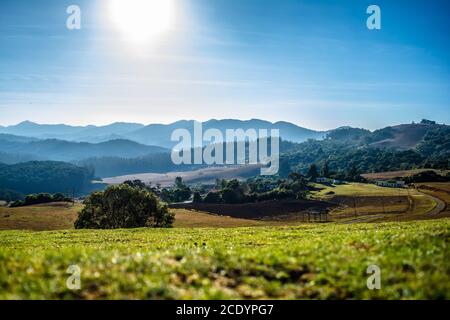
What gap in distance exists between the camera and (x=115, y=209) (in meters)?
75.6

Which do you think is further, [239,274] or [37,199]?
[37,199]

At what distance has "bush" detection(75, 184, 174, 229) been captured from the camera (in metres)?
75.6

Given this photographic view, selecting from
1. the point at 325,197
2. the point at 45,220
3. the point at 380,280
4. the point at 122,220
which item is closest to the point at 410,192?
the point at 325,197

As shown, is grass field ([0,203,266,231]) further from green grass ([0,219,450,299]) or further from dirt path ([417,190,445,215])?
green grass ([0,219,450,299])

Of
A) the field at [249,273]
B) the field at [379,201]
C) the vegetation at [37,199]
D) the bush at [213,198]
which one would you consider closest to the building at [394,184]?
the field at [379,201]

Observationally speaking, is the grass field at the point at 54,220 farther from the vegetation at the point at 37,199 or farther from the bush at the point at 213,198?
the bush at the point at 213,198

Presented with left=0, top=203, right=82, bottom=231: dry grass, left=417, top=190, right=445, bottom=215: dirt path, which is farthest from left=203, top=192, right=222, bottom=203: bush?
left=417, top=190, right=445, bottom=215: dirt path

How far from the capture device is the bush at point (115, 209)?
75562 millimetres

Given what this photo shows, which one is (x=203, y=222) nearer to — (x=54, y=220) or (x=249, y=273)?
(x=54, y=220)

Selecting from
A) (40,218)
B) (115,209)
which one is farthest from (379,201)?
(40,218)
